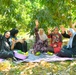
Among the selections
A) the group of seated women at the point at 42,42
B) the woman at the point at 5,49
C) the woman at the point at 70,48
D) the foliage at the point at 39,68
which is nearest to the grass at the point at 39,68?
the foliage at the point at 39,68

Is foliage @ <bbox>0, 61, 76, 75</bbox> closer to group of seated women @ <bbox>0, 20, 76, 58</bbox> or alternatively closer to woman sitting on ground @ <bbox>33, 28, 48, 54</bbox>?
group of seated women @ <bbox>0, 20, 76, 58</bbox>

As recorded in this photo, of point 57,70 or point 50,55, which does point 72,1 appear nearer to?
point 50,55

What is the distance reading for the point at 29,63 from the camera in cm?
530

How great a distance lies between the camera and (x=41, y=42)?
21.3ft

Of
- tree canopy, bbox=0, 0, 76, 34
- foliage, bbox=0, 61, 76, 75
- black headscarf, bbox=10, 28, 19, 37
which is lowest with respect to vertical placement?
foliage, bbox=0, 61, 76, 75

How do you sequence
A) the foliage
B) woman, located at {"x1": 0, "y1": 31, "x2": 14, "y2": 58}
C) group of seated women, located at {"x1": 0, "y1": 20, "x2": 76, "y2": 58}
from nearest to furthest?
the foliage
woman, located at {"x1": 0, "y1": 31, "x2": 14, "y2": 58}
group of seated women, located at {"x1": 0, "y1": 20, "x2": 76, "y2": 58}

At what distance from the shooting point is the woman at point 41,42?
6430 mm

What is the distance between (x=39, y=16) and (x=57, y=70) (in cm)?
245

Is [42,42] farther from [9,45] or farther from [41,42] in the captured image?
[9,45]

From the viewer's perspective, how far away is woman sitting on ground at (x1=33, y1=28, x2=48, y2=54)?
21.1 feet

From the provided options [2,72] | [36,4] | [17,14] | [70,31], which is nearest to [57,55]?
[70,31]

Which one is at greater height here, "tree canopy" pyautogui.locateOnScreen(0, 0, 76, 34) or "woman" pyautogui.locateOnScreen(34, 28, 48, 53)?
"tree canopy" pyautogui.locateOnScreen(0, 0, 76, 34)

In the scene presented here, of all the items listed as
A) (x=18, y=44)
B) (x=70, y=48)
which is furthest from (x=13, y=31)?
(x=70, y=48)

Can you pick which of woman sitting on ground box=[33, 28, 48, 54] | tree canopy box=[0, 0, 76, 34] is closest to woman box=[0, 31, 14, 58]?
woman sitting on ground box=[33, 28, 48, 54]
